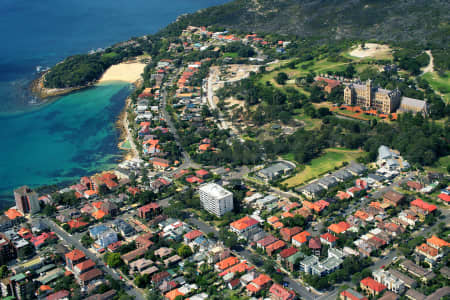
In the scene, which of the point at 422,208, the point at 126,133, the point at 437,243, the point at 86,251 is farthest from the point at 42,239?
the point at 422,208

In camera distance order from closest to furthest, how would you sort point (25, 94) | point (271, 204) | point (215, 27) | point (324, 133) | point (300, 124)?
point (271, 204)
point (324, 133)
point (300, 124)
point (25, 94)
point (215, 27)

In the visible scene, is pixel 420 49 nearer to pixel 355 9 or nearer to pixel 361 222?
pixel 355 9

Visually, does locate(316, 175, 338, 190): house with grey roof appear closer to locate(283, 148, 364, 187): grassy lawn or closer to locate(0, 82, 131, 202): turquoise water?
locate(283, 148, 364, 187): grassy lawn

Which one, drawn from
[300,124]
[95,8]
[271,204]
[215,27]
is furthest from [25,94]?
[95,8]

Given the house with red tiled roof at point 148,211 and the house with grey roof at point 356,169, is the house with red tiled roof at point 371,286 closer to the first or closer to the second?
the house with grey roof at point 356,169

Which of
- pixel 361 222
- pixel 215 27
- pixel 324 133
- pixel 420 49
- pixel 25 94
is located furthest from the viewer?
pixel 215 27

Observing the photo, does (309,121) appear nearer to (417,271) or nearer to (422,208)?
(422,208)
